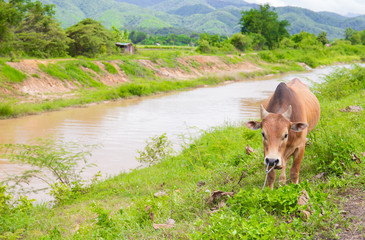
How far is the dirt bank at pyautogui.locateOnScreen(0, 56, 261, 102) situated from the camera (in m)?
19.1

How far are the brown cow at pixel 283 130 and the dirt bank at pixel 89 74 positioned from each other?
1566 cm

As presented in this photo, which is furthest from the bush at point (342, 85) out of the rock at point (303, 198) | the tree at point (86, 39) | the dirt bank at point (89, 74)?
the tree at point (86, 39)

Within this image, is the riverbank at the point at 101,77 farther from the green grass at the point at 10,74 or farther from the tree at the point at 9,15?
the tree at the point at 9,15

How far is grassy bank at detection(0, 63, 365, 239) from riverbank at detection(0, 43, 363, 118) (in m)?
10.8

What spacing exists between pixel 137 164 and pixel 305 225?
21.6 ft

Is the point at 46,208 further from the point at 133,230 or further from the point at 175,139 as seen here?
the point at 175,139

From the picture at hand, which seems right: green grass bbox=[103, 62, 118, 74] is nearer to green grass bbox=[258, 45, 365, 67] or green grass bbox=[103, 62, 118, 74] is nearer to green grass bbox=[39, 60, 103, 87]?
green grass bbox=[39, 60, 103, 87]

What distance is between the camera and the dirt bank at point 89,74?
19.1 metres

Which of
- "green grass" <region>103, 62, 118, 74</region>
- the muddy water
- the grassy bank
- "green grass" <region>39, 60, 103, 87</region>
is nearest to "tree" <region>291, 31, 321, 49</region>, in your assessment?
the muddy water

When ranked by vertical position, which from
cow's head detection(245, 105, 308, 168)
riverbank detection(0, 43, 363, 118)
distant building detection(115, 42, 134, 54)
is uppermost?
distant building detection(115, 42, 134, 54)

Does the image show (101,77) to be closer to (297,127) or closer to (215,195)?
(215,195)

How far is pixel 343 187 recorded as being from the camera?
4.48 meters

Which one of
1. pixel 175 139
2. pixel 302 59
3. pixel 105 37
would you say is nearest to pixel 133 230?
pixel 175 139

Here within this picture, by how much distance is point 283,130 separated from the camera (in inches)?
173
